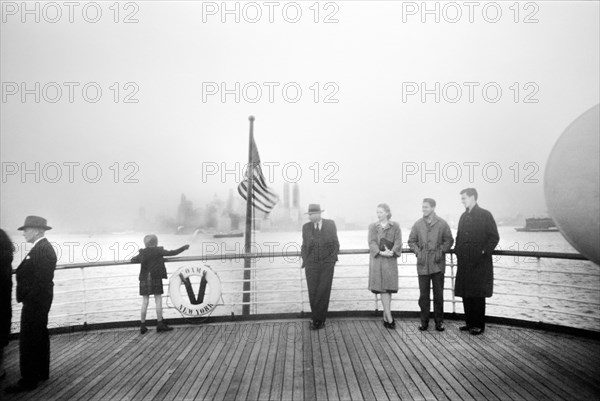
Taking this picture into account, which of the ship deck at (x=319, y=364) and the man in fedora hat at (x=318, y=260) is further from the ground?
Result: the man in fedora hat at (x=318, y=260)

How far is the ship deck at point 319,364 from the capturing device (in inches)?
124

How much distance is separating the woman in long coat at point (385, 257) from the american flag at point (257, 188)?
3.23 metres

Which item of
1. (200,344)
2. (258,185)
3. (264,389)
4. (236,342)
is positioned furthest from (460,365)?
(258,185)

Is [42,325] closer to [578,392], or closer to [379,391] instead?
[379,391]

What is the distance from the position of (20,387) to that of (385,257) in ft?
14.1

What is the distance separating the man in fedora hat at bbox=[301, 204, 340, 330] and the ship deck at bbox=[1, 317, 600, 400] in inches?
13.4

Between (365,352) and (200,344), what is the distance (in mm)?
2029

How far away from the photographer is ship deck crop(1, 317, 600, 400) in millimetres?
3143

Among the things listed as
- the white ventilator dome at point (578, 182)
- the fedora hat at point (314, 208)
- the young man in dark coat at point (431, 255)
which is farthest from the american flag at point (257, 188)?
the white ventilator dome at point (578, 182)

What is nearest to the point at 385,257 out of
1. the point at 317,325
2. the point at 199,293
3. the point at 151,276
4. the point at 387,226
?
the point at 387,226

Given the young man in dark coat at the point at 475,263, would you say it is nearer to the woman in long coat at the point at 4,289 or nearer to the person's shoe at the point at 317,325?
the person's shoe at the point at 317,325

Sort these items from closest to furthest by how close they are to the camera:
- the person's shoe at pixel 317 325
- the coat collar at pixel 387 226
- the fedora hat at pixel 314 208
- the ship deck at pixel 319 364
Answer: the ship deck at pixel 319 364 < the person's shoe at pixel 317 325 < the coat collar at pixel 387 226 < the fedora hat at pixel 314 208

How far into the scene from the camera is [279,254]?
536cm

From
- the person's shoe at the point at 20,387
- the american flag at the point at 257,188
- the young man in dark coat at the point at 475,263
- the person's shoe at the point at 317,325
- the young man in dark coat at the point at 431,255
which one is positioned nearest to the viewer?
the person's shoe at the point at 20,387
